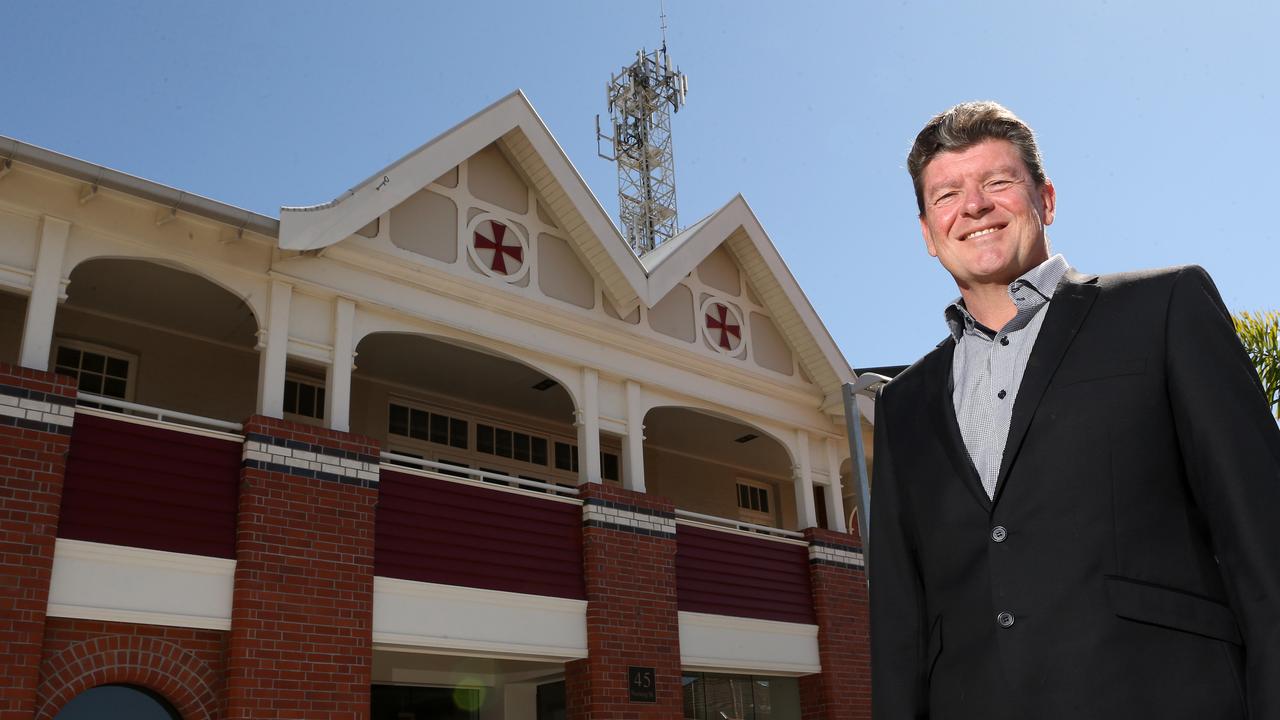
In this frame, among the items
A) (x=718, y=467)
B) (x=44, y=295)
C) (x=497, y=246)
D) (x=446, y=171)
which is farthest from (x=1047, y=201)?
(x=718, y=467)

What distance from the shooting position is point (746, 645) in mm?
14930

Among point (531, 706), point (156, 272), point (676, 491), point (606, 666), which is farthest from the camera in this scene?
point (676, 491)

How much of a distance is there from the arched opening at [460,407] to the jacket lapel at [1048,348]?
11.6m

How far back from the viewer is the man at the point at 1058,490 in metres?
1.83

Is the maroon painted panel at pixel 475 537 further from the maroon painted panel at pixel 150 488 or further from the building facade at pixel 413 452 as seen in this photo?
the maroon painted panel at pixel 150 488

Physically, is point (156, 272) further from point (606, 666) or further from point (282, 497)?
point (606, 666)

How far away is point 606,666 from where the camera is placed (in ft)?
42.5

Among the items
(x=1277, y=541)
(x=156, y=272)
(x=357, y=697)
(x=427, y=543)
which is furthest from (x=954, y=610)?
(x=156, y=272)

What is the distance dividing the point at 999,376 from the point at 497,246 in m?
12.1

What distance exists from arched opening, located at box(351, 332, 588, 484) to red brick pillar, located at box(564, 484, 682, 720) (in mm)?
2129

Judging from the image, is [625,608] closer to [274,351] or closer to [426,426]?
[426,426]

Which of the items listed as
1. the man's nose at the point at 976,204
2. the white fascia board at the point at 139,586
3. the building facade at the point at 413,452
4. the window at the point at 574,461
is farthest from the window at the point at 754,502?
the man's nose at the point at 976,204

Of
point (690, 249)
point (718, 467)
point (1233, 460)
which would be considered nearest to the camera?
point (1233, 460)

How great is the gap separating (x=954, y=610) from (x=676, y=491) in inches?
637
